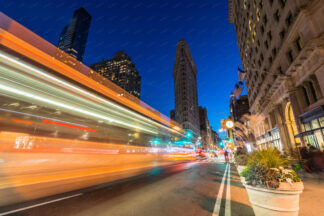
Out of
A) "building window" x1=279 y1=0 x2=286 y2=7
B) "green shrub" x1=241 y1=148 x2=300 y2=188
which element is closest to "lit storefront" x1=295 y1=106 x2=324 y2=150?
"building window" x1=279 y1=0 x2=286 y2=7

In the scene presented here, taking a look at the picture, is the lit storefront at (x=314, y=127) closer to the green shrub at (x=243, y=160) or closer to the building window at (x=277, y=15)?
the green shrub at (x=243, y=160)

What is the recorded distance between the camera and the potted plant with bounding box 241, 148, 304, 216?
291 centimetres

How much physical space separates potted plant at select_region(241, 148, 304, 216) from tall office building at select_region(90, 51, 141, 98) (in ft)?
402

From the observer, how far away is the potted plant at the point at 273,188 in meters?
2.91

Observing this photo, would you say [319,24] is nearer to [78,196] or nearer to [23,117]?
[78,196]

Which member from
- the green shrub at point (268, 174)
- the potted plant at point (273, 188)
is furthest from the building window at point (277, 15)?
the potted plant at point (273, 188)

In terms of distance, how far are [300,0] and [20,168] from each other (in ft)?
91.1

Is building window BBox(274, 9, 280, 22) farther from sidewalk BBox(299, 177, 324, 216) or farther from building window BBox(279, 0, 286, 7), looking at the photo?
sidewalk BBox(299, 177, 324, 216)

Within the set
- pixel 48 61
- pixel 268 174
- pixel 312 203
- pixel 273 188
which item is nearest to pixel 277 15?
pixel 312 203

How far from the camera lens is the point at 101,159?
41.6ft

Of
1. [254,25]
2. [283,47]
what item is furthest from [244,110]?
[283,47]

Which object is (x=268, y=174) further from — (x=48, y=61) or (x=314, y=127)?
(x=314, y=127)

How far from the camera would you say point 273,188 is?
3008 millimetres

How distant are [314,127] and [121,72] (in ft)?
408
